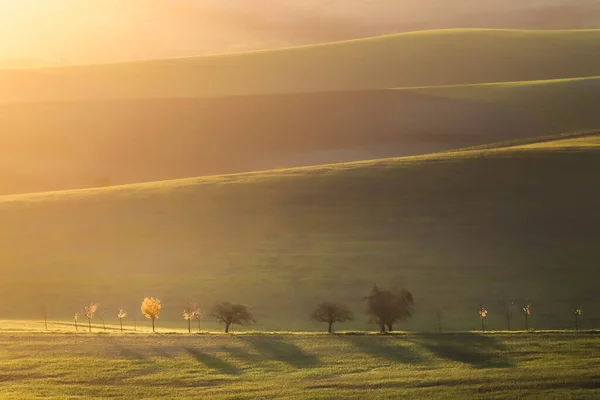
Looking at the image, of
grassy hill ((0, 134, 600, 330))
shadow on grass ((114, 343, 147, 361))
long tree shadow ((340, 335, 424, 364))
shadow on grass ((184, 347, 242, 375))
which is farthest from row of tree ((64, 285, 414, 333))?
shadow on grass ((184, 347, 242, 375))

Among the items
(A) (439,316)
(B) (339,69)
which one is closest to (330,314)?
(A) (439,316)

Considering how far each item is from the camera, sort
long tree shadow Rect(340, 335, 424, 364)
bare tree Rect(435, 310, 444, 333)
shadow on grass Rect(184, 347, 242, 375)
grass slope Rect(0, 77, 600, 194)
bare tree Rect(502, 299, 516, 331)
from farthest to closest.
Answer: grass slope Rect(0, 77, 600, 194), bare tree Rect(502, 299, 516, 331), bare tree Rect(435, 310, 444, 333), long tree shadow Rect(340, 335, 424, 364), shadow on grass Rect(184, 347, 242, 375)

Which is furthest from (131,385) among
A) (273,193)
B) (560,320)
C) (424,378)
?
(273,193)

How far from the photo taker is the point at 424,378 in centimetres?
4034

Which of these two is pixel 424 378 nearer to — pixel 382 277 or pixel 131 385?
pixel 131 385

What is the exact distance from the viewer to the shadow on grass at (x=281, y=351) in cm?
4403

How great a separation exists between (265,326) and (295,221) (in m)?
22.9

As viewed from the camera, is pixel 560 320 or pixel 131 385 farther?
pixel 560 320

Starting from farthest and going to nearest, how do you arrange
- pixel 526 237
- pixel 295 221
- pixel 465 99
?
1. pixel 465 99
2. pixel 295 221
3. pixel 526 237

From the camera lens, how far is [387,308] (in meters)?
53.0

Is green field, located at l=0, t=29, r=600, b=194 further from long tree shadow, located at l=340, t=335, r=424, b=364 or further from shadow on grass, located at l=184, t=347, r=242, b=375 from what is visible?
long tree shadow, located at l=340, t=335, r=424, b=364

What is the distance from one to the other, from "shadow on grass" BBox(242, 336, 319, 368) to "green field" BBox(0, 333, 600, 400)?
5 centimetres

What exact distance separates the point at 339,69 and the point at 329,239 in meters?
101

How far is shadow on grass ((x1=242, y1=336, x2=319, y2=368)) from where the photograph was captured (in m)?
44.0
